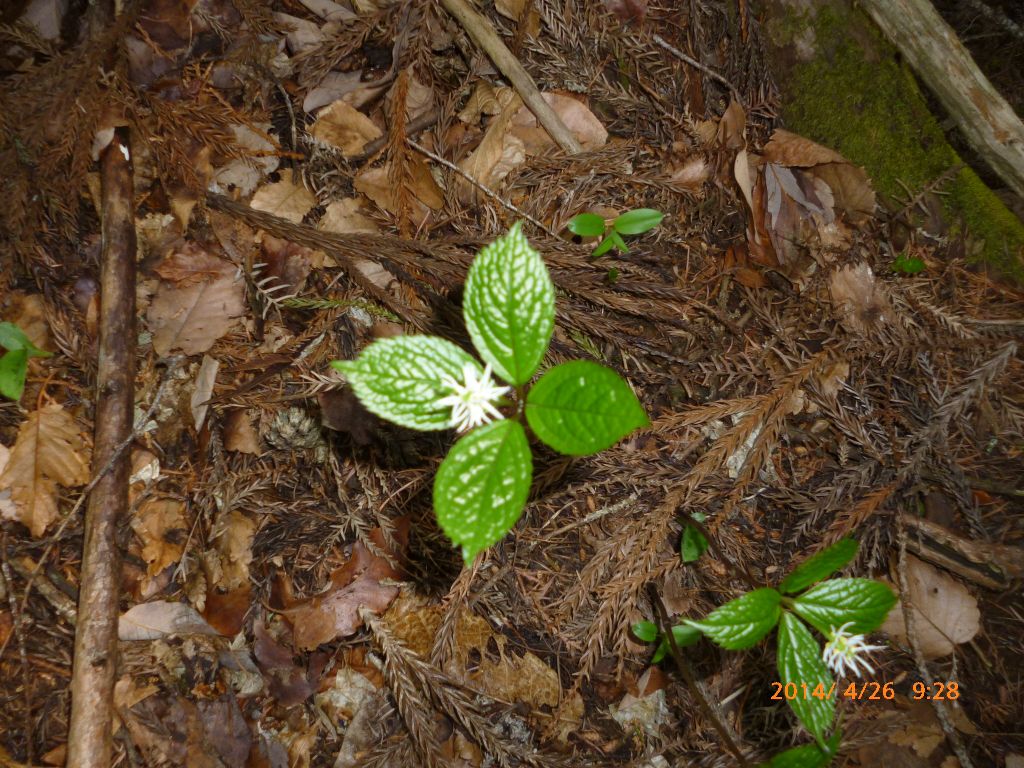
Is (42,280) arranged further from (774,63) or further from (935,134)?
(935,134)

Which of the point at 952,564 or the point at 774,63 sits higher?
the point at 774,63

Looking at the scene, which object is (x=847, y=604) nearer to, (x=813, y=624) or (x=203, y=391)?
(x=813, y=624)

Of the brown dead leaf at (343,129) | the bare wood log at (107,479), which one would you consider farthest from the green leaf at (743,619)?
the brown dead leaf at (343,129)

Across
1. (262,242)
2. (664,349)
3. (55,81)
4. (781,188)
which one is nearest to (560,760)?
(664,349)

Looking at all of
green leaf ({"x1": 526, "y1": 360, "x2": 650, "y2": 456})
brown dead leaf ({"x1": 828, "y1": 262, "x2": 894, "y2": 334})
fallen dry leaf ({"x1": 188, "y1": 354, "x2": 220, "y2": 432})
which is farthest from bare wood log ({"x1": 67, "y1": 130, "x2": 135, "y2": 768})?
brown dead leaf ({"x1": 828, "y1": 262, "x2": 894, "y2": 334})

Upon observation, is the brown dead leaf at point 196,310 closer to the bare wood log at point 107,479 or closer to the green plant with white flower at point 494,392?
the bare wood log at point 107,479

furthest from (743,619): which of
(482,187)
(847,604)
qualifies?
(482,187)
